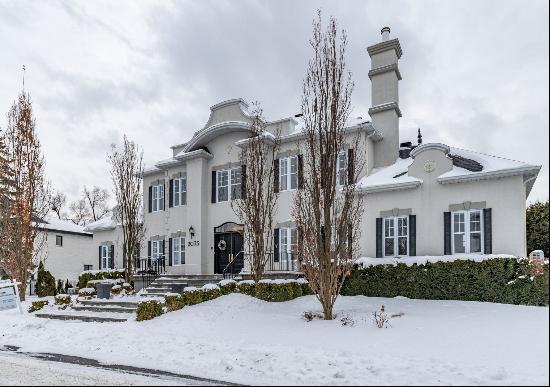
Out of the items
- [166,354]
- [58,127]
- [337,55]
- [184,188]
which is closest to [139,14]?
[337,55]

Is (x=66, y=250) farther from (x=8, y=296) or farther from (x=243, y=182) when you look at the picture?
(x=243, y=182)

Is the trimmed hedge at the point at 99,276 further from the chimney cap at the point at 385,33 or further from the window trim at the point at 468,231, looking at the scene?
the chimney cap at the point at 385,33

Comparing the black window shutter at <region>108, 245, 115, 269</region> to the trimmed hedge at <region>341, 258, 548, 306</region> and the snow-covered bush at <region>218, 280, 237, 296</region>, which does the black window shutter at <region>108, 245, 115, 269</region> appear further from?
the trimmed hedge at <region>341, 258, 548, 306</region>

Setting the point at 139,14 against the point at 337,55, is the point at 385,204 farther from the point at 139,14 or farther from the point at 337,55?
the point at 139,14

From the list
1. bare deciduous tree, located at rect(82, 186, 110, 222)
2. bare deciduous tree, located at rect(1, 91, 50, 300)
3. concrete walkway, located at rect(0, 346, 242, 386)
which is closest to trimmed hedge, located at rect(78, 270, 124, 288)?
bare deciduous tree, located at rect(1, 91, 50, 300)

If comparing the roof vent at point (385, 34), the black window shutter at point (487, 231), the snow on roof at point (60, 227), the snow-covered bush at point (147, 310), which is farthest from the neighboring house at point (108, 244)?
the black window shutter at point (487, 231)

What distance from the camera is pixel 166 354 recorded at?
9.62 metres

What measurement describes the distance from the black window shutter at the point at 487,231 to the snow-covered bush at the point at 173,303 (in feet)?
32.4

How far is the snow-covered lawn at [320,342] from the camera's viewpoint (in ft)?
24.5

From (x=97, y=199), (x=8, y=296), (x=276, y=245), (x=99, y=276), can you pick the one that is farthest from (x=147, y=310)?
(x=97, y=199)

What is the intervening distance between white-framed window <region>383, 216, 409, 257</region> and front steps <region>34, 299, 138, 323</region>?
9.01 m

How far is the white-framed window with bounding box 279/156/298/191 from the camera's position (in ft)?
62.4

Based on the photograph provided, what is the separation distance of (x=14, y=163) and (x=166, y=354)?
15494mm

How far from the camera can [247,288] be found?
1508 centimetres
